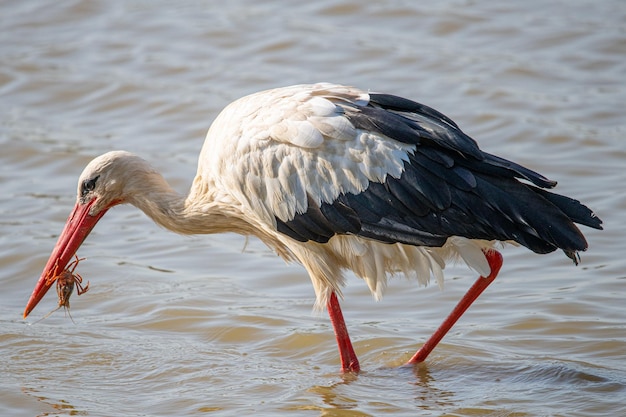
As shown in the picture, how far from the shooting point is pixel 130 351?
7.76 metres

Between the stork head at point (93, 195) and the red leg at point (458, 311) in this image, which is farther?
the stork head at point (93, 195)

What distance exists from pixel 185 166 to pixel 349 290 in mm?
3230

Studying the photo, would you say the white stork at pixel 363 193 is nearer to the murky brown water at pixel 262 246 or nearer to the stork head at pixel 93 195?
the stork head at pixel 93 195

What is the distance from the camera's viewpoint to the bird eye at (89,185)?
786cm

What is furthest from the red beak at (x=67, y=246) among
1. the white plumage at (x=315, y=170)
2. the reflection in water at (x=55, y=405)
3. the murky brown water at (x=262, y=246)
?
the white plumage at (x=315, y=170)

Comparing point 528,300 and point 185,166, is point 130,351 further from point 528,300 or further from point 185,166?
point 185,166

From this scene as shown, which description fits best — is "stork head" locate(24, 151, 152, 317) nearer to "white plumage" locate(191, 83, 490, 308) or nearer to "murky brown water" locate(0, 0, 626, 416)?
"murky brown water" locate(0, 0, 626, 416)

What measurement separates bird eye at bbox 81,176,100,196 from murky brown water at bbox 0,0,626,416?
3.67 ft

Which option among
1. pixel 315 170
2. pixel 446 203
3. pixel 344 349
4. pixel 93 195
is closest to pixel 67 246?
pixel 93 195

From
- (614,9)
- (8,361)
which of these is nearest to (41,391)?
(8,361)

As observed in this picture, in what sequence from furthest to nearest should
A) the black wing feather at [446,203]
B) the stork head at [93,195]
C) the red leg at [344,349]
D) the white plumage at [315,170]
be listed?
the stork head at [93,195] → the red leg at [344,349] → the white plumage at [315,170] → the black wing feather at [446,203]

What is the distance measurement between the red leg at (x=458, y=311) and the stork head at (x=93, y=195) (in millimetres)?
2470

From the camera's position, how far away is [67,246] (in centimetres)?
794

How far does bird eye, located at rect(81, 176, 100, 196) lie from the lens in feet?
25.8
